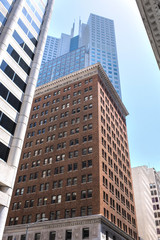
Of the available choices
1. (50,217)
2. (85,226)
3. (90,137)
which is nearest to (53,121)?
(90,137)

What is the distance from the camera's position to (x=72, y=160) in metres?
55.1

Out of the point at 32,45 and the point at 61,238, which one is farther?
the point at 61,238

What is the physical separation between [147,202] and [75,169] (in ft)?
189

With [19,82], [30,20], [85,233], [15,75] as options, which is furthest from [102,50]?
[15,75]

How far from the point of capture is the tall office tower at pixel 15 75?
82.1 feet

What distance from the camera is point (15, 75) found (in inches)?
1169

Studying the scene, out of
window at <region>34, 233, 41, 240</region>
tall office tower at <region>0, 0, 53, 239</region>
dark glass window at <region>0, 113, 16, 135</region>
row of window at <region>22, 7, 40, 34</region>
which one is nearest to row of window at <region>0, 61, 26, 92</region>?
tall office tower at <region>0, 0, 53, 239</region>

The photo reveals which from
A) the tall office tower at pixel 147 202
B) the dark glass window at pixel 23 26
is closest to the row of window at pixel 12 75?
the dark glass window at pixel 23 26

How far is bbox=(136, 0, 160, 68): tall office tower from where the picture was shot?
28.7m

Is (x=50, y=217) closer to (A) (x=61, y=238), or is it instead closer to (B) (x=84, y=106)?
(A) (x=61, y=238)

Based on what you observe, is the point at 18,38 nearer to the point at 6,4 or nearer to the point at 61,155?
the point at 6,4

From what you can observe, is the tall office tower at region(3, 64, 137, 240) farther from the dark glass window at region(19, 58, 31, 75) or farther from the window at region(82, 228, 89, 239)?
the dark glass window at region(19, 58, 31, 75)

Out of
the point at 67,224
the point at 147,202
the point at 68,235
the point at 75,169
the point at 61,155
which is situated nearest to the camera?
the point at 68,235

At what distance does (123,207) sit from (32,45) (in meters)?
43.9
